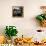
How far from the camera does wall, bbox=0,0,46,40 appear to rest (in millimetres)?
3174

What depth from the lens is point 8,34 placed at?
3.03 meters

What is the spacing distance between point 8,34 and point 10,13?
38 centimetres

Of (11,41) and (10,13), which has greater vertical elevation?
(10,13)

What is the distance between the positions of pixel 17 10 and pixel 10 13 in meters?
0.13

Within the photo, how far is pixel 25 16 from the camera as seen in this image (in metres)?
3.20

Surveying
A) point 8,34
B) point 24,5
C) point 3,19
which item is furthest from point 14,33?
point 24,5

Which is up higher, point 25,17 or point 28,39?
point 25,17

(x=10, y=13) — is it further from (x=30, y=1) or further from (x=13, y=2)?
(x=30, y=1)

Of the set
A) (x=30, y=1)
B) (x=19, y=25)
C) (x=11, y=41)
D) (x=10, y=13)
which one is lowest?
(x=11, y=41)

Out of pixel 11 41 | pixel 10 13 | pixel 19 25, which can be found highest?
pixel 10 13

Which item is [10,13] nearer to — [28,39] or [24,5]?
[24,5]

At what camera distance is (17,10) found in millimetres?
3195

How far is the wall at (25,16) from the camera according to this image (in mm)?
3174

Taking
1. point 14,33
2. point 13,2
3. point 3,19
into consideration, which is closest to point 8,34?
point 14,33
